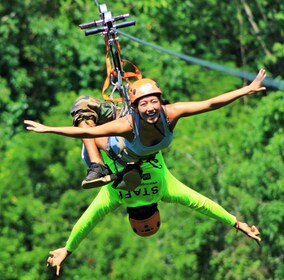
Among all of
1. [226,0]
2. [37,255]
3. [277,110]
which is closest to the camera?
[277,110]

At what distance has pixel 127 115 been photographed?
9.17 metres

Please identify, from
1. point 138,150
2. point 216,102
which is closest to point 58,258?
point 138,150

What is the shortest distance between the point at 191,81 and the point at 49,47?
9.90ft

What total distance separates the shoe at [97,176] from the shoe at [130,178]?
0.08m

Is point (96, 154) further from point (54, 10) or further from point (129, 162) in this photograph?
point (54, 10)

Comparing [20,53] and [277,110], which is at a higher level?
[20,53]

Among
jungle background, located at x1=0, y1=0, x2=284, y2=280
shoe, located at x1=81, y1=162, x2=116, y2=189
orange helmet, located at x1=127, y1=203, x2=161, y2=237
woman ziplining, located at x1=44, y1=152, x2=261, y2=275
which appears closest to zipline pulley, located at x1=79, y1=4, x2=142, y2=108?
shoe, located at x1=81, y1=162, x2=116, y2=189

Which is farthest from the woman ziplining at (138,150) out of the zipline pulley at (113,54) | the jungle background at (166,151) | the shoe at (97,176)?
the jungle background at (166,151)

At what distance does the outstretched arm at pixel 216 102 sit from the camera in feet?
28.9

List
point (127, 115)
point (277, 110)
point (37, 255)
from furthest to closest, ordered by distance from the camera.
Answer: point (37, 255), point (277, 110), point (127, 115)

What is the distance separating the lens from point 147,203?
9.91m

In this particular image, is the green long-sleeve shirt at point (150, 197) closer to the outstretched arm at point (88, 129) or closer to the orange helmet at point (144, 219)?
the orange helmet at point (144, 219)

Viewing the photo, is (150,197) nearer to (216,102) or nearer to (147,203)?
(147,203)

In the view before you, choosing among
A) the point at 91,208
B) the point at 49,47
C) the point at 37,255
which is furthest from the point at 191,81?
the point at 91,208
